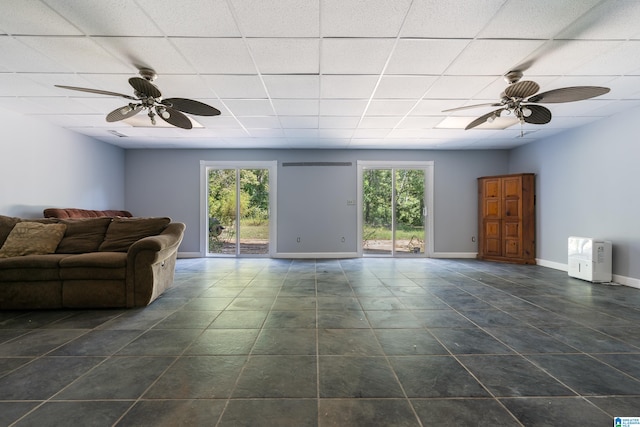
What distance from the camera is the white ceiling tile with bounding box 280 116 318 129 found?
448 centimetres

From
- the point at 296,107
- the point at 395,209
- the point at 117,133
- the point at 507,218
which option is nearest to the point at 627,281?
the point at 507,218

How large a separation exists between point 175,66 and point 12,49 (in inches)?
55.0

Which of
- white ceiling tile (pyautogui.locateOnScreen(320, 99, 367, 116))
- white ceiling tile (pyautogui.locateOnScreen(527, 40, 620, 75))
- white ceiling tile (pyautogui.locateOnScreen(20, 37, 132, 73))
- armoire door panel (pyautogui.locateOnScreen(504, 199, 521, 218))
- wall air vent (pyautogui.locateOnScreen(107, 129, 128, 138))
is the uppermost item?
white ceiling tile (pyautogui.locateOnScreen(527, 40, 620, 75))

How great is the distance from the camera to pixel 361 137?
5605mm

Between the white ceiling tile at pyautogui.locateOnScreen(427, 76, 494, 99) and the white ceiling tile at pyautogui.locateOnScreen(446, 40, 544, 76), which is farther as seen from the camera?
the white ceiling tile at pyautogui.locateOnScreen(427, 76, 494, 99)

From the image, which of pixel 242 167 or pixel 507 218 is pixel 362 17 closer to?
pixel 242 167

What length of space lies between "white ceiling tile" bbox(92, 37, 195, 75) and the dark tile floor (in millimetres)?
2565

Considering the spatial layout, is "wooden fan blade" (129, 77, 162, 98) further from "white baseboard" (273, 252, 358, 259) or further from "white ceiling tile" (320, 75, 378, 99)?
"white baseboard" (273, 252, 358, 259)

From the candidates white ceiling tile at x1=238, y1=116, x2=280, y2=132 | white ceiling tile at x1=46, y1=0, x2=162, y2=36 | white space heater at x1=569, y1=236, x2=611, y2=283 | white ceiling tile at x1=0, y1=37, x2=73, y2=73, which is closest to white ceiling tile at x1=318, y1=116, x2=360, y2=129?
white ceiling tile at x1=238, y1=116, x2=280, y2=132

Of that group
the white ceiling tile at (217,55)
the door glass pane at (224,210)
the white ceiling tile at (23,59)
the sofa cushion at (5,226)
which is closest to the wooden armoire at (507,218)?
the white ceiling tile at (217,55)

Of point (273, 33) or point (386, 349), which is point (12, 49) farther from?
point (386, 349)

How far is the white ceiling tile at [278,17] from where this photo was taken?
81.1 inches

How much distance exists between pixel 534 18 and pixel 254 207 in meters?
5.73

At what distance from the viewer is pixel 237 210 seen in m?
6.69
